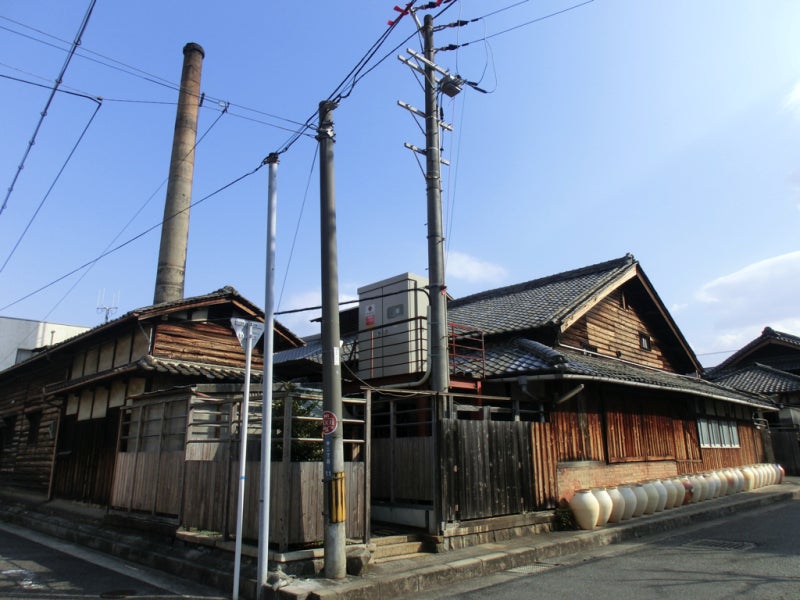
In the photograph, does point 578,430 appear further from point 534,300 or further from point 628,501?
point 534,300

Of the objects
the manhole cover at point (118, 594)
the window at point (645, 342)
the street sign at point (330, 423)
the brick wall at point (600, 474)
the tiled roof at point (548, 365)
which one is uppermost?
the window at point (645, 342)

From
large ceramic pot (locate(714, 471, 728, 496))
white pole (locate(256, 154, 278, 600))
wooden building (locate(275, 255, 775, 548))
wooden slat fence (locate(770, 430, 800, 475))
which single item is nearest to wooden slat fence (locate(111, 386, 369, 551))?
white pole (locate(256, 154, 278, 600))

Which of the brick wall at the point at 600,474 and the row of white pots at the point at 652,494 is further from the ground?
the brick wall at the point at 600,474

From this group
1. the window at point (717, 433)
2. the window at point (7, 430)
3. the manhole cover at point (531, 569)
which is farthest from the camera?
the window at point (7, 430)

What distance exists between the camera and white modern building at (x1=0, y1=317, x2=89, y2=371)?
34.6m

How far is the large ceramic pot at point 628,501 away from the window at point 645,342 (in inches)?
311

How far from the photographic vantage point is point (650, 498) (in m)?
12.7

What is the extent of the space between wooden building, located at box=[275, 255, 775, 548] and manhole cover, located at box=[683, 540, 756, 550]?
2365mm

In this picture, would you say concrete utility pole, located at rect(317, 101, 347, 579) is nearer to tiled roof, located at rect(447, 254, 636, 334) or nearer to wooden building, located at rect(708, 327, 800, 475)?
tiled roof, located at rect(447, 254, 636, 334)

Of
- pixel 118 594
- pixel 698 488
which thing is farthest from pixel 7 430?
pixel 698 488

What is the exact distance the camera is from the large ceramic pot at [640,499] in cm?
1225

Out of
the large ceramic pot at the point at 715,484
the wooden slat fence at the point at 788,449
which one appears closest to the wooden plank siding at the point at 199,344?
the large ceramic pot at the point at 715,484

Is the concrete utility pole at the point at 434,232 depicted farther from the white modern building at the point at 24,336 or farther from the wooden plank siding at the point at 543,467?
the white modern building at the point at 24,336

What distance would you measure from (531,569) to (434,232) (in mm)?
5834
